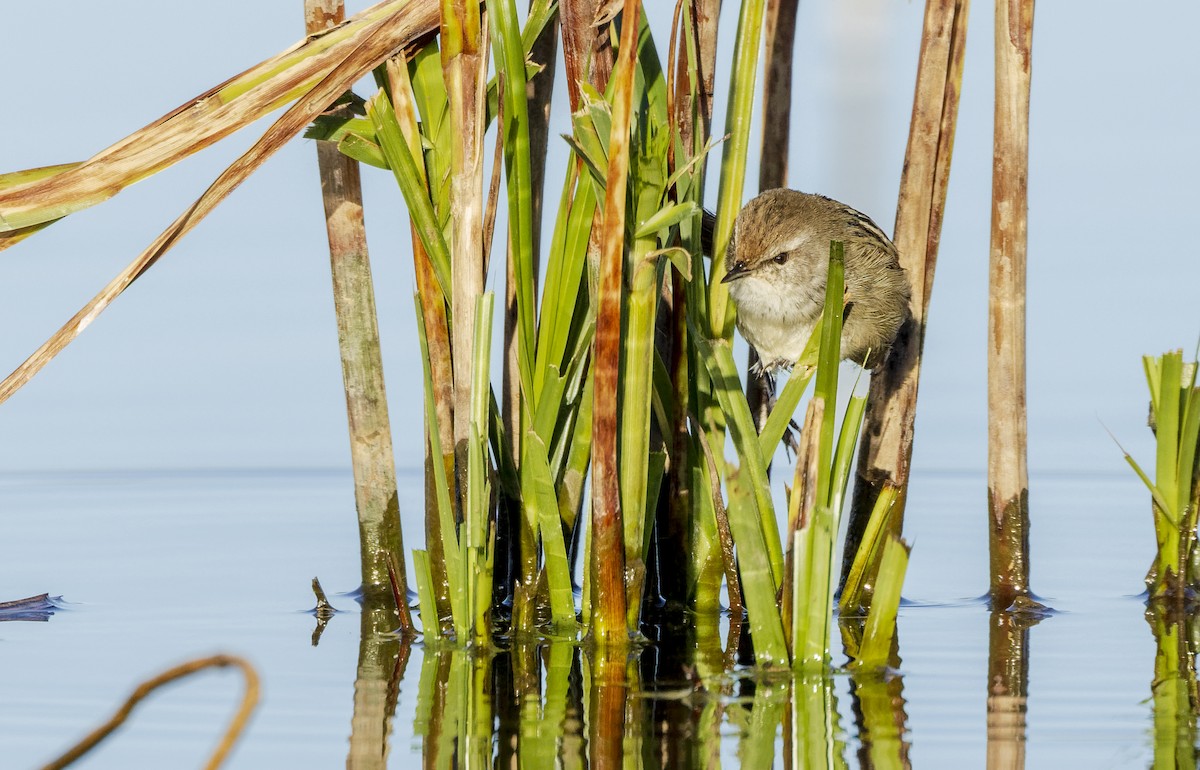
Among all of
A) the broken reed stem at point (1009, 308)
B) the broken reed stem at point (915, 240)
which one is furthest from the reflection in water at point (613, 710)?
the broken reed stem at point (915, 240)

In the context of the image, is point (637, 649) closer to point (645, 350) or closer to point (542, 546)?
point (542, 546)

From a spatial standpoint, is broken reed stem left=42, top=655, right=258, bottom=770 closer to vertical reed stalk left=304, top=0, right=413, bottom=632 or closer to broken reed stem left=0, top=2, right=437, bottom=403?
broken reed stem left=0, top=2, right=437, bottom=403

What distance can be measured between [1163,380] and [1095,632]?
787 mm

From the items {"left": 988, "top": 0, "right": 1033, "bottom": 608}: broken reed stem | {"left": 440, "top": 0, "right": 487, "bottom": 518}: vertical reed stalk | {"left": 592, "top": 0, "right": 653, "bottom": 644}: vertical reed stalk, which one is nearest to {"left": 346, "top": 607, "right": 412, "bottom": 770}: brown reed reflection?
{"left": 592, "top": 0, "right": 653, "bottom": 644}: vertical reed stalk

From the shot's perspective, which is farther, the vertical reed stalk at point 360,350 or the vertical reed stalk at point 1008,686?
the vertical reed stalk at point 360,350

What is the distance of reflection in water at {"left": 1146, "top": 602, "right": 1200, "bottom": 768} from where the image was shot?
120 inches

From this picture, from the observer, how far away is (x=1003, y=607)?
4.43m

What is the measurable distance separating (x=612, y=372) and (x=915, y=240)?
1387 millimetres

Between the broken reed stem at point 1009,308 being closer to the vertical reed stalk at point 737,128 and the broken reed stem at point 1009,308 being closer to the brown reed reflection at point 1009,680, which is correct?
the brown reed reflection at point 1009,680

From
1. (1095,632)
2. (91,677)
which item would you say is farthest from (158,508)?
(1095,632)

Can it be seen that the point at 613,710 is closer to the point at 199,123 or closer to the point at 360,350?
the point at 360,350

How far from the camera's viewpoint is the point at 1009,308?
14.0ft

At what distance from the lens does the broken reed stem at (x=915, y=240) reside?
14.2ft

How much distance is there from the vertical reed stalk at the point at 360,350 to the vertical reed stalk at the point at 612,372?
70 centimetres
